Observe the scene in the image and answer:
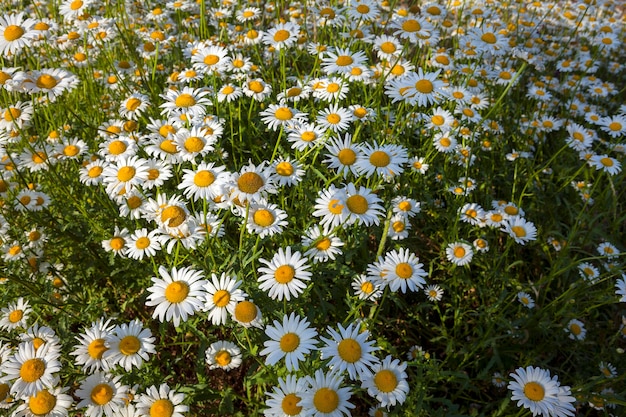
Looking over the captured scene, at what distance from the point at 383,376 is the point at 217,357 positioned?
100cm

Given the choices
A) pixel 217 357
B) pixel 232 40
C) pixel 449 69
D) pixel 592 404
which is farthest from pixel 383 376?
pixel 232 40

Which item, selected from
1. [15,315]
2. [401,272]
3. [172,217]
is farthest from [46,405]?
[401,272]

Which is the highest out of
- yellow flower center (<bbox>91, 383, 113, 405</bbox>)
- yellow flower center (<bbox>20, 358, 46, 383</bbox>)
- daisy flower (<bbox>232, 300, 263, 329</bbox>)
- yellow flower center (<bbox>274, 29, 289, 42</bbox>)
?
yellow flower center (<bbox>274, 29, 289, 42</bbox>)

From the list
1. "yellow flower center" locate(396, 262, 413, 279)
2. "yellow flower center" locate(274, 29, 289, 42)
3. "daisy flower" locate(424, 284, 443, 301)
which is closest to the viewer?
"yellow flower center" locate(396, 262, 413, 279)

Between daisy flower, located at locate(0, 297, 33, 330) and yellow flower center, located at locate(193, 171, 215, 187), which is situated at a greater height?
yellow flower center, located at locate(193, 171, 215, 187)

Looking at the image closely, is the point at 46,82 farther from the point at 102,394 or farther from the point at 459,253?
the point at 459,253

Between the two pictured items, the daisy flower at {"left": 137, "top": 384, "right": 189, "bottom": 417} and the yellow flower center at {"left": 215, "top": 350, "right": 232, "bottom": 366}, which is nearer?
Answer: the daisy flower at {"left": 137, "top": 384, "right": 189, "bottom": 417}

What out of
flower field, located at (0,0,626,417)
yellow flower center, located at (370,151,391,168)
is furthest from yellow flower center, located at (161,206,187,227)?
yellow flower center, located at (370,151,391,168)

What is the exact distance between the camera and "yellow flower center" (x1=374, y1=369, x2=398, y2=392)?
7.07ft

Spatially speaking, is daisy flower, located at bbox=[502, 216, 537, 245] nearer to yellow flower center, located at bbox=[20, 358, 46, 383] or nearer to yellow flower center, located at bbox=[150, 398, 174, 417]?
yellow flower center, located at bbox=[150, 398, 174, 417]

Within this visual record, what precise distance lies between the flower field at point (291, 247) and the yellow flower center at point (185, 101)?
28mm

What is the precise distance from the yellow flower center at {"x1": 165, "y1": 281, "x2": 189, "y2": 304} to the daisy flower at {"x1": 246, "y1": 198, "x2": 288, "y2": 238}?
19.5 inches

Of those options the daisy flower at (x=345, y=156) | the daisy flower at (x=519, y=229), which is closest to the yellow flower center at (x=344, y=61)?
the daisy flower at (x=345, y=156)

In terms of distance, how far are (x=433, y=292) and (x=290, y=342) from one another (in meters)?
1.57
